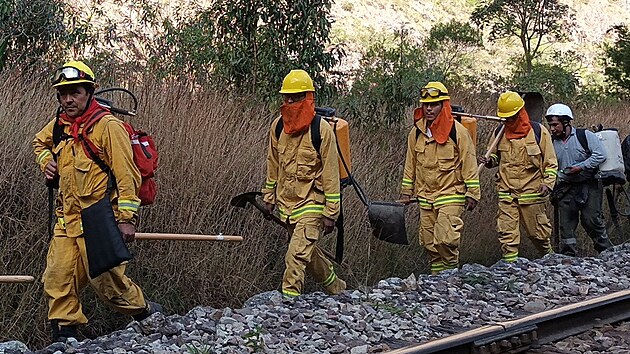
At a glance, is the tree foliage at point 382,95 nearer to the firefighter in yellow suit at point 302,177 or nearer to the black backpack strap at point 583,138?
the black backpack strap at point 583,138

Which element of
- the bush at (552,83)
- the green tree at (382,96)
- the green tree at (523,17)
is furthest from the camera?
the green tree at (523,17)

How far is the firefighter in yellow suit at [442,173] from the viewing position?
342 inches

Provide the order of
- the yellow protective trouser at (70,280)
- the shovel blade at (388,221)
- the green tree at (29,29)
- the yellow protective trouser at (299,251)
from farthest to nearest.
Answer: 1. the green tree at (29,29)
2. the shovel blade at (388,221)
3. the yellow protective trouser at (299,251)
4. the yellow protective trouser at (70,280)

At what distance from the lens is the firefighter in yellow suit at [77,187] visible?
235 inches

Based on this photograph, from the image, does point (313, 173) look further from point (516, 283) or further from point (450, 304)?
point (516, 283)

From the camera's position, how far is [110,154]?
19.6 ft

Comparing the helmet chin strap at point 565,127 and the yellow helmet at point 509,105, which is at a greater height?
the yellow helmet at point 509,105

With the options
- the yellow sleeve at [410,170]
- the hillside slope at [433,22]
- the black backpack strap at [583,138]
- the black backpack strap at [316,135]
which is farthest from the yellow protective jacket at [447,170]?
the hillside slope at [433,22]

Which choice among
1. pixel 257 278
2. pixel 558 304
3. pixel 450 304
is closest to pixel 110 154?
pixel 257 278

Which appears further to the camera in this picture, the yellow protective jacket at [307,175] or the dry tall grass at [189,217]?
the yellow protective jacket at [307,175]

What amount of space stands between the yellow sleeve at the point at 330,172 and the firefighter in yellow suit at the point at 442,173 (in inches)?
61.0

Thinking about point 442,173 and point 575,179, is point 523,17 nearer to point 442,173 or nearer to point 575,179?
point 575,179

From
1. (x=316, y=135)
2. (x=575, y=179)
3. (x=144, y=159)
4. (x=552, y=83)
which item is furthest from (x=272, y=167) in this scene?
(x=552, y=83)

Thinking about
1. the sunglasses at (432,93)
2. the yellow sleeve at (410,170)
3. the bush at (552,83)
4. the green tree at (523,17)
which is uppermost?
the green tree at (523,17)
